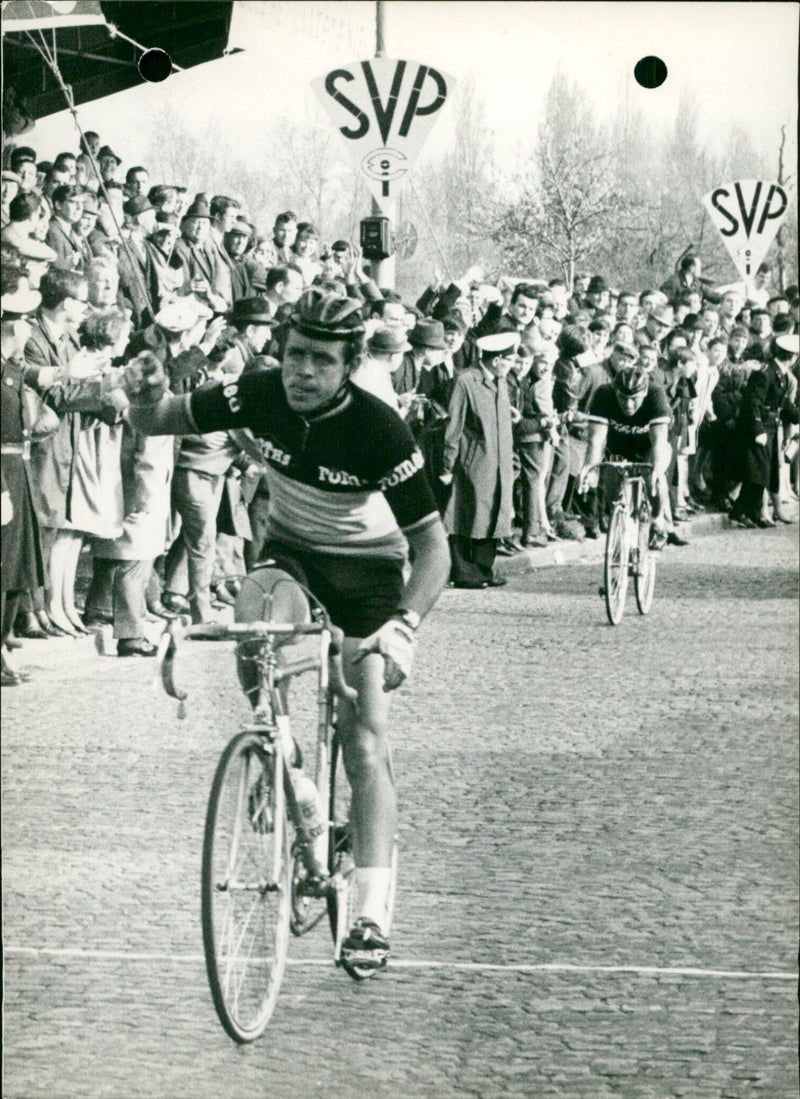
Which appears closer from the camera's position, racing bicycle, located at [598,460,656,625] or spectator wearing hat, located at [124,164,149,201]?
spectator wearing hat, located at [124,164,149,201]

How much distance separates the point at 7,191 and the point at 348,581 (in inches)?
45.5

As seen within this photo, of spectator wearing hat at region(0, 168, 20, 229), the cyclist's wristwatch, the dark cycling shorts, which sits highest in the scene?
spectator wearing hat at region(0, 168, 20, 229)

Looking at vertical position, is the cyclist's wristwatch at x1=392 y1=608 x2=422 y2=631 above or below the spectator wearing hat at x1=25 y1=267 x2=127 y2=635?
below

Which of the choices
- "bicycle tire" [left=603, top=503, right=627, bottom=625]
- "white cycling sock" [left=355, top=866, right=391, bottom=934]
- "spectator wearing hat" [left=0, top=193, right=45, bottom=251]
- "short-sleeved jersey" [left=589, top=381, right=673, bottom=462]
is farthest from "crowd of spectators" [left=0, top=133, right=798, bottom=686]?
"bicycle tire" [left=603, top=503, right=627, bottom=625]

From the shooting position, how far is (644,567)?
7332 millimetres

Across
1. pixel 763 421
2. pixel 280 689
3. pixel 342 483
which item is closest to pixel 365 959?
pixel 280 689

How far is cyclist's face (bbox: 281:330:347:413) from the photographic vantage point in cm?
530

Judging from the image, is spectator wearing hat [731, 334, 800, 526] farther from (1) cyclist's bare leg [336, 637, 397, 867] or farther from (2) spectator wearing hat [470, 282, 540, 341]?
(1) cyclist's bare leg [336, 637, 397, 867]

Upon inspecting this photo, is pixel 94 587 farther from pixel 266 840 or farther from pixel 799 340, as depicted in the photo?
pixel 799 340

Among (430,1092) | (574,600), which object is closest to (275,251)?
(430,1092)

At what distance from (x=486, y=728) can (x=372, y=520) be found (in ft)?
Result: 7.92

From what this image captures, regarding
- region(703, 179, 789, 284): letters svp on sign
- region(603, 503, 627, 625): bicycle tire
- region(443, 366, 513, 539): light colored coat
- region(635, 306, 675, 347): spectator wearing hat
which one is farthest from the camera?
region(603, 503, 627, 625): bicycle tire

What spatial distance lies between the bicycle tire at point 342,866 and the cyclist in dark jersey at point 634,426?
1553 millimetres

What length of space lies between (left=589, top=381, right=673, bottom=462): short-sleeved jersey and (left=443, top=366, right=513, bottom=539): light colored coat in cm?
32
